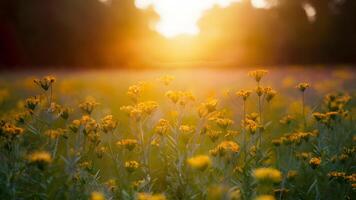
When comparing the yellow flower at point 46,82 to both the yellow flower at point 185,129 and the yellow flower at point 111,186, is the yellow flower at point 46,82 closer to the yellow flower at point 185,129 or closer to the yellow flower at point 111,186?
the yellow flower at point 111,186

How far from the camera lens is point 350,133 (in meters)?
4.10

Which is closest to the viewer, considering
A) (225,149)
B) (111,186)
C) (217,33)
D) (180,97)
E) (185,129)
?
(225,149)

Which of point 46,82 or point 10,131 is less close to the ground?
point 46,82

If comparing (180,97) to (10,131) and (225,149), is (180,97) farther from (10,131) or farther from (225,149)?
(10,131)

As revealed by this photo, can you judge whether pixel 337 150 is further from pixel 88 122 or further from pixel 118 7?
pixel 118 7

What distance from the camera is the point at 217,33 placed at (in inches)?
1225

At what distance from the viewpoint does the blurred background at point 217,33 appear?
2856 centimetres

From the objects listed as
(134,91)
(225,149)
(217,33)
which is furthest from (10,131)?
(217,33)

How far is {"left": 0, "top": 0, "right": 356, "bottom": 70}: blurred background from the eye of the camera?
28.6 metres

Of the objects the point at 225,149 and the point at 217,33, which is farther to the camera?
the point at 217,33

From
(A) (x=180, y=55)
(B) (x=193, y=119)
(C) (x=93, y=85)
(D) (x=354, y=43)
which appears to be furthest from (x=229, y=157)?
(A) (x=180, y=55)

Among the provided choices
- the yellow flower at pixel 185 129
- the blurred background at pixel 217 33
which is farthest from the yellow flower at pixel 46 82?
the blurred background at pixel 217 33

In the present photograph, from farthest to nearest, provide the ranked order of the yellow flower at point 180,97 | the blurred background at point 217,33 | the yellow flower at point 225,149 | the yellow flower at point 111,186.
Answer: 1. the blurred background at point 217,33
2. the yellow flower at point 180,97
3. the yellow flower at point 111,186
4. the yellow flower at point 225,149

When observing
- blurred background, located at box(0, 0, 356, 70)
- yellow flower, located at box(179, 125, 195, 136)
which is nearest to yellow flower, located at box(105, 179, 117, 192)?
yellow flower, located at box(179, 125, 195, 136)
